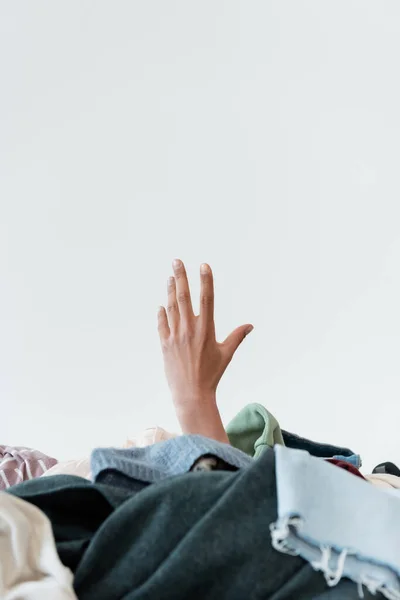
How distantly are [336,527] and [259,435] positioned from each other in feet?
1.28

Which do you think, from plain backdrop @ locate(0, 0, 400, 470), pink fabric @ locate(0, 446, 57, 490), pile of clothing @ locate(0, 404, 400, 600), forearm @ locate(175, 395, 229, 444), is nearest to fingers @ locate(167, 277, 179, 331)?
forearm @ locate(175, 395, 229, 444)

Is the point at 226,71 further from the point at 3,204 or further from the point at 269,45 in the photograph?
the point at 3,204

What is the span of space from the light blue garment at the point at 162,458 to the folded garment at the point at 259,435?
0.23 metres

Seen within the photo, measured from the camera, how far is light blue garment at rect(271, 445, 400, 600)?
16.9 inches

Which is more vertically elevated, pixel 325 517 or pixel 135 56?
pixel 135 56

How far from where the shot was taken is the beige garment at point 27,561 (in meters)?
0.40

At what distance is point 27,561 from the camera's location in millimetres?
421

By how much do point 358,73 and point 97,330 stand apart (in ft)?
2.66

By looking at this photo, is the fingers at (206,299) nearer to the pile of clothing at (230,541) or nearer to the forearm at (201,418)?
the forearm at (201,418)

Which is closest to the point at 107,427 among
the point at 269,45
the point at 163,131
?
the point at 163,131

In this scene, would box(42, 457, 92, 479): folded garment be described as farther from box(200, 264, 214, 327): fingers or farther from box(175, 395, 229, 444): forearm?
box(200, 264, 214, 327): fingers

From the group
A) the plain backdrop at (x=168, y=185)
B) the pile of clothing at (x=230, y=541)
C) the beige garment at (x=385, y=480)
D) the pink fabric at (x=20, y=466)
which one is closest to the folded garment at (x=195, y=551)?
the pile of clothing at (x=230, y=541)

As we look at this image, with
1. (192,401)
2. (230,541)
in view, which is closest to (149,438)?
(192,401)

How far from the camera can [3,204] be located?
1593 mm
